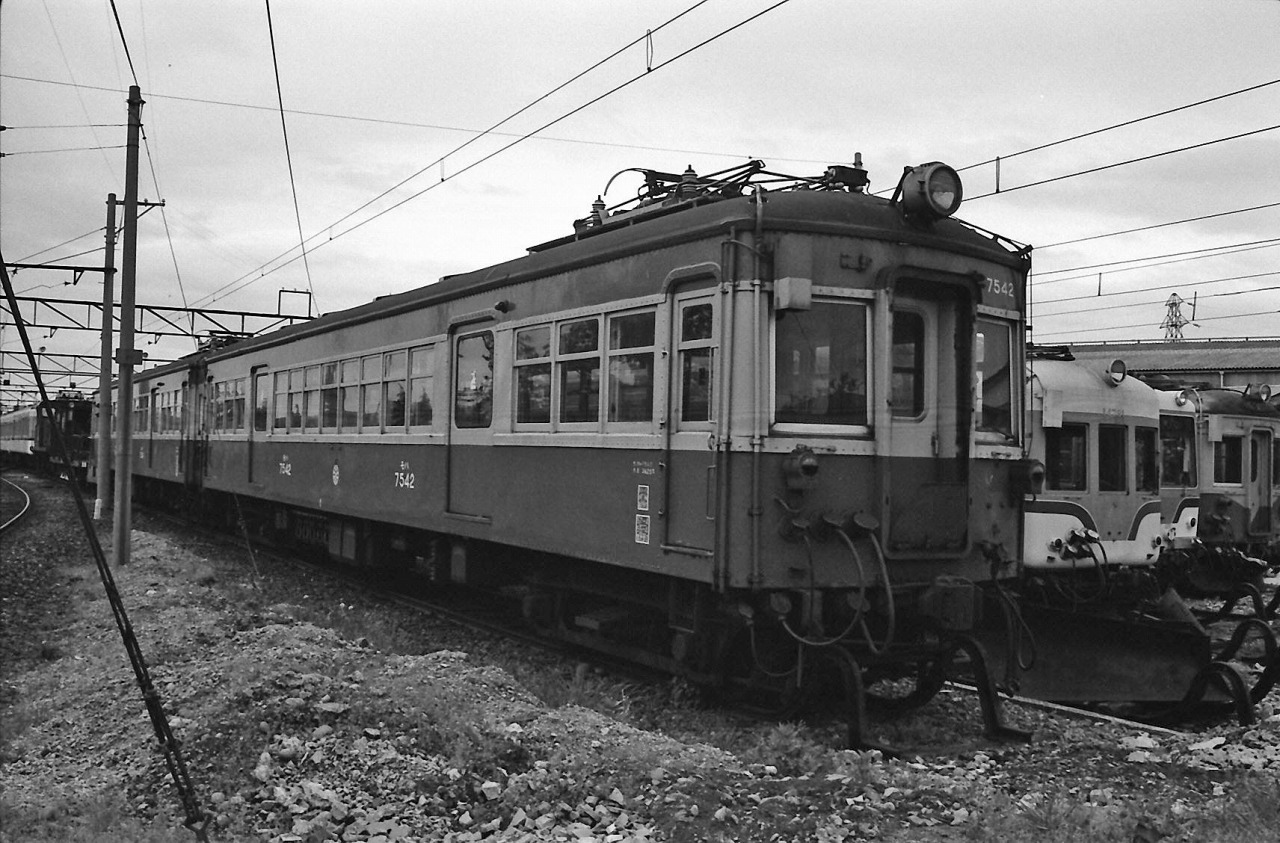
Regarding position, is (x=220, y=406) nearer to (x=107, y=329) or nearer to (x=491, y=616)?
(x=107, y=329)

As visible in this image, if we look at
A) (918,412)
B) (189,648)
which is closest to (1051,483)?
(918,412)

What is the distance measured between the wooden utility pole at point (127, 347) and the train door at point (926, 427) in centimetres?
1090

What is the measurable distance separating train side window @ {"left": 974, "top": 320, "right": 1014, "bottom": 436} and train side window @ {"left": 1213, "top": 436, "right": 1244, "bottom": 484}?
10546 mm

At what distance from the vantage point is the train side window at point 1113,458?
1316 centimetres

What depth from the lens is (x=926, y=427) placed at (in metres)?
7.41

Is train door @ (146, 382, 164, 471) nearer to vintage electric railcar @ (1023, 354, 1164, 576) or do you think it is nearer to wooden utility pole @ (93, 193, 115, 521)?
wooden utility pole @ (93, 193, 115, 521)

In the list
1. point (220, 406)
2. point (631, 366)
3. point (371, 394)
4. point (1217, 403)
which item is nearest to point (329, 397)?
point (371, 394)

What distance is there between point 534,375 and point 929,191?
341cm

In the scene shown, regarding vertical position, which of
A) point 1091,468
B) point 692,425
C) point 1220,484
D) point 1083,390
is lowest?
point 1220,484

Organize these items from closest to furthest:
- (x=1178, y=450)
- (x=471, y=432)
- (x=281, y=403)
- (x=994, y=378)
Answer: (x=994, y=378), (x=471, y=432), (x=1178, y=450), (x=281, y=403)

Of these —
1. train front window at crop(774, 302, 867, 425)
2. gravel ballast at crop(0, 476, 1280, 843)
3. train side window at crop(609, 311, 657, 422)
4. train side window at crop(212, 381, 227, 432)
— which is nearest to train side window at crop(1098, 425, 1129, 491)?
gravel ballast at crop(0, 476, 1280, 843)

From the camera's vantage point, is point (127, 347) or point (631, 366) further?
point (127, 347)

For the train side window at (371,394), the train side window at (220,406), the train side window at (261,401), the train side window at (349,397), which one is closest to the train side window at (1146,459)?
the train side window at (371,394)

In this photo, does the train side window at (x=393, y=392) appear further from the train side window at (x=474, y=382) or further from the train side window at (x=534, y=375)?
the train side window at (x=534, y=375)
